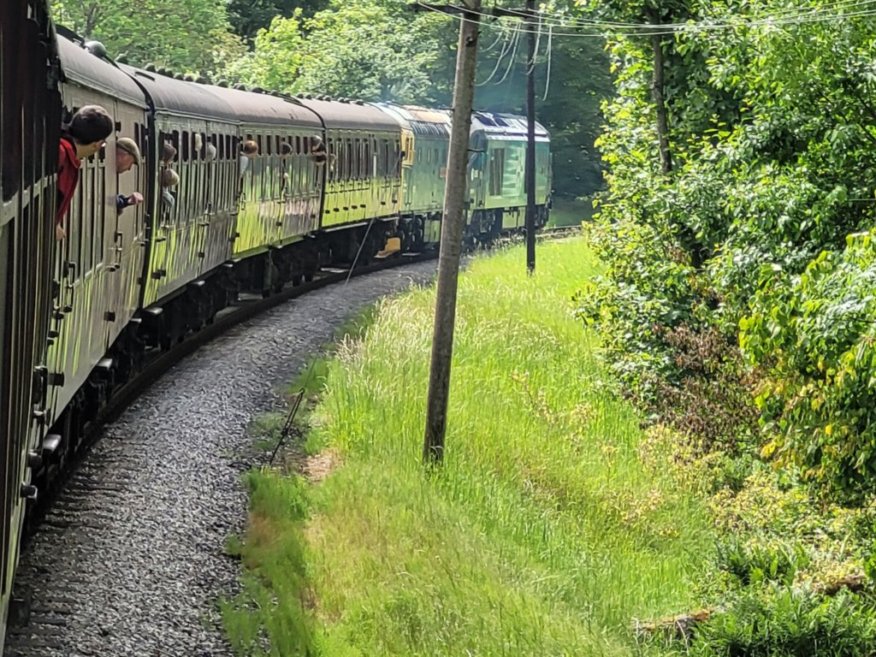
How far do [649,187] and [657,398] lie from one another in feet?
8.30

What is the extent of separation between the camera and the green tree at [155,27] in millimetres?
48031

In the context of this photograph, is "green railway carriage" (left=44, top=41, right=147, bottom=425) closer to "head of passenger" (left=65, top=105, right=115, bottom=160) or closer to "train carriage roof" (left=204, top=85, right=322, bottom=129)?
"head of passenger" (left=65, top=105, right=115, bottom=160)

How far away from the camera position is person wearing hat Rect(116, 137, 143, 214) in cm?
952

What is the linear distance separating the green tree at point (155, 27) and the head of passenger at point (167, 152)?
3326 centimetres

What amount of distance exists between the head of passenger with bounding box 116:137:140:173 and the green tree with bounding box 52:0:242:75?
37615 mm

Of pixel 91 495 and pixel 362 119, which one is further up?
pixel 362 119

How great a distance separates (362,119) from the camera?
30125 mm

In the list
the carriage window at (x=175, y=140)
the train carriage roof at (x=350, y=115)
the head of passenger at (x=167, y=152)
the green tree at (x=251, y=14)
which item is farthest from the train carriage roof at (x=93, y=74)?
the green tree at (x=251, y=14)

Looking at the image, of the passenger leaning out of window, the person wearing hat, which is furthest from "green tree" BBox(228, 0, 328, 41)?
the person wearing hat

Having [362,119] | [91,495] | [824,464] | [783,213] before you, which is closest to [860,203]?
[783,213]

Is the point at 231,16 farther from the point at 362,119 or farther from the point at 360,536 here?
the point at 360,536

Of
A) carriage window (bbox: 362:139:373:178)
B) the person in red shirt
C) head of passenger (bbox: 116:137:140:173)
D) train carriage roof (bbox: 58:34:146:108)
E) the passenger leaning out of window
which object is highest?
train carriage roof (bbox: 58:34:146:108)

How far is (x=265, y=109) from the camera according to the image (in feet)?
74.1

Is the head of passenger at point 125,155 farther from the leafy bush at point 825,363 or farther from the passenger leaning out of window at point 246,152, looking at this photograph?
the passenger leaning out of window at point 246,152
